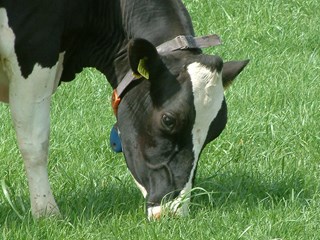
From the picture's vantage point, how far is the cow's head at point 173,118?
689cm

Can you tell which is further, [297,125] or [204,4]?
[204,4]

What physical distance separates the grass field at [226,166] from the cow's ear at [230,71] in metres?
0.68

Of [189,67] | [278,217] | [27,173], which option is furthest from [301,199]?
[27,173]

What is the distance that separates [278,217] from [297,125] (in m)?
1.98

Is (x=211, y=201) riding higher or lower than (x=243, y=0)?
higher

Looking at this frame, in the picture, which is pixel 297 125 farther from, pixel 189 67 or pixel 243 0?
pixel 243 0

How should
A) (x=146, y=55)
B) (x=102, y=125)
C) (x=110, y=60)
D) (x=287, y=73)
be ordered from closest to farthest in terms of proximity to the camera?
(x=146, y=55) < (x=110, y=60) < (x=102, y=125) < (x=287, y=73)

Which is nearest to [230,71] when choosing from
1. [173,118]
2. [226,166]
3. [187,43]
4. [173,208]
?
[187,43]

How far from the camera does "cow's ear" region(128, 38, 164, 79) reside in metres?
6.76

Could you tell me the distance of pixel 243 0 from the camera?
12219mm

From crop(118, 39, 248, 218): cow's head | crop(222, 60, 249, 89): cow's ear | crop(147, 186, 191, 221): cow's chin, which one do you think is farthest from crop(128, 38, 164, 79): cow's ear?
crop(147, 186, 191, 221): cow's chin

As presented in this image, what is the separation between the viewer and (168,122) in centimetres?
691

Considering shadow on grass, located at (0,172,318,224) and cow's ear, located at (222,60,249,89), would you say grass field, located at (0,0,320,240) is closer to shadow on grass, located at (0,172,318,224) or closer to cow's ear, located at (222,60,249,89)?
shadow on grass, located at (0,172,318,224)

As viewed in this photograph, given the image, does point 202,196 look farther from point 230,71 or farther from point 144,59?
point 144,59
